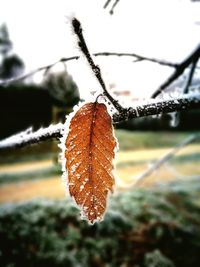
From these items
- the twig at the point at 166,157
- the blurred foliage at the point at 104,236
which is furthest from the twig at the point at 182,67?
the blurred foliage at the point at 104,236

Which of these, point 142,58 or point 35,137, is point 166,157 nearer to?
point 142,58

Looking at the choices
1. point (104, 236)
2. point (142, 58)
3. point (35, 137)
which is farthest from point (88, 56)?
point (104, 236)

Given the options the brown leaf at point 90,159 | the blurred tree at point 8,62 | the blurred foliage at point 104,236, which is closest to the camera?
the brown leaf at point 90,159

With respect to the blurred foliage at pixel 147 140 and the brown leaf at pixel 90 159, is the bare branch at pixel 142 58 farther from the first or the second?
the blurred foliage at pixel 147 140

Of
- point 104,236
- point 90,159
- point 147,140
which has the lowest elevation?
point 147,140

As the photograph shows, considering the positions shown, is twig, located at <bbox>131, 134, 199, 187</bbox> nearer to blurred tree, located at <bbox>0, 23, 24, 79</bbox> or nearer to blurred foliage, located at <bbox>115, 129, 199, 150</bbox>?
blurred foliage, located at <bbox>115, 129, 199, 150</bbox>

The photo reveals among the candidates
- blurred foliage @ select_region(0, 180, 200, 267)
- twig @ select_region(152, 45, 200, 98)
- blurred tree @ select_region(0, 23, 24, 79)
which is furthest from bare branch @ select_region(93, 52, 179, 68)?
blurred tree @ select_region(0, 23, 24, 79)

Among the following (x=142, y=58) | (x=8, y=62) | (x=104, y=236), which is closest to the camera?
(x=142, y=58)

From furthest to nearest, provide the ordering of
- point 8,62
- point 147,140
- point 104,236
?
point 8,62
point 147,140
point 104,236
